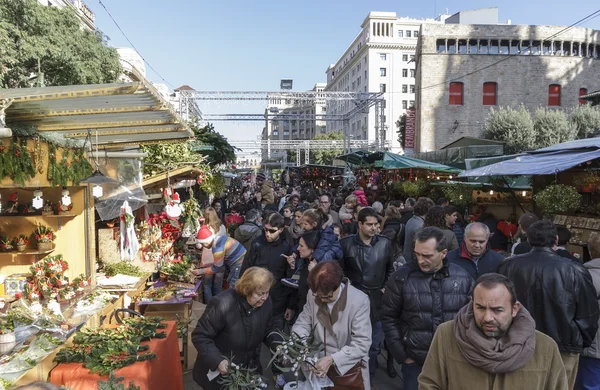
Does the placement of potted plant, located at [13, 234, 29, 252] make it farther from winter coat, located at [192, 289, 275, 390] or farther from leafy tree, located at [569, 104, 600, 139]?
leafy tree, located at [569, 104, 600, 139]

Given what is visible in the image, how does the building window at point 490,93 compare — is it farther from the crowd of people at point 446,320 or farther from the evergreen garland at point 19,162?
the evergreen garland at point 19,162

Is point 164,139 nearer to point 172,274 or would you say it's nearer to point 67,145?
point 67,145

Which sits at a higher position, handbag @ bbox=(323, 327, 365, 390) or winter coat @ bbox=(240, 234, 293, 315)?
winter coat @ bbox=(240, 234, 293, 315)

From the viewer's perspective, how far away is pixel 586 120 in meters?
25.9

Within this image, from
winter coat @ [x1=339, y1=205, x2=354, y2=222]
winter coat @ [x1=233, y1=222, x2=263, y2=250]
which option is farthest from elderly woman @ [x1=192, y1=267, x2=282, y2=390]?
winter coat @ [x1=339, y1=205, x2=354, y2=222]

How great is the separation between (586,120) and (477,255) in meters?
26.4

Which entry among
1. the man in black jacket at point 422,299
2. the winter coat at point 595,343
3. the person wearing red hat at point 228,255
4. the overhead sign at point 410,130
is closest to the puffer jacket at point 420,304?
the man in black jacket at point 422,299

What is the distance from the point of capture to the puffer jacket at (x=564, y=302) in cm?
324

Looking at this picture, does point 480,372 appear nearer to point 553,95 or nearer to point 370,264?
point 370,264

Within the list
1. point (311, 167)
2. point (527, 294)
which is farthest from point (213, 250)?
point (311, 167)

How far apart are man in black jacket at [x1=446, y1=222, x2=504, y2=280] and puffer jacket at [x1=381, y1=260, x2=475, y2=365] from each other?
0.96 m

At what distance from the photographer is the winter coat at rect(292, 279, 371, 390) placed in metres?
3.11

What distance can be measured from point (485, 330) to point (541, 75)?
115ft

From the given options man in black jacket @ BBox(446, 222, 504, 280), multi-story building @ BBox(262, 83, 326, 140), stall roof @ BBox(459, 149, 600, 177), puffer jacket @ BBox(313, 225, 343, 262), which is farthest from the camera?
multi-story building @ BBox(262, 83, 326, 140)
